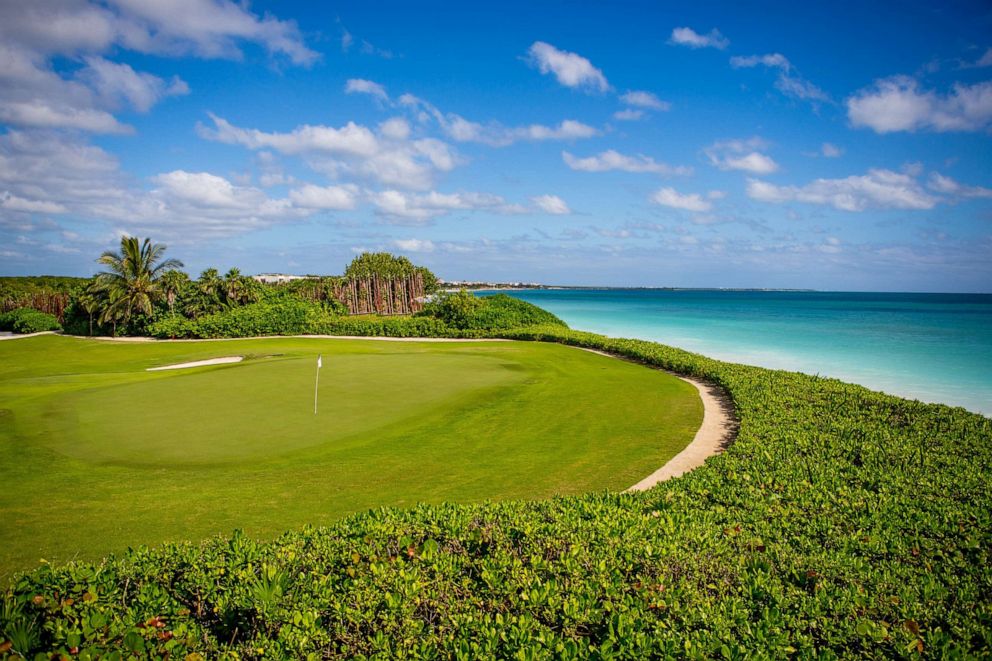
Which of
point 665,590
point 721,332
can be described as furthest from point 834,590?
point 721,332

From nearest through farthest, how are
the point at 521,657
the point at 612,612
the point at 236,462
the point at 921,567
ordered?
1. the point at 521,657
2. the point at 612,612
3. the point at 921,567
4. the point at 236,462

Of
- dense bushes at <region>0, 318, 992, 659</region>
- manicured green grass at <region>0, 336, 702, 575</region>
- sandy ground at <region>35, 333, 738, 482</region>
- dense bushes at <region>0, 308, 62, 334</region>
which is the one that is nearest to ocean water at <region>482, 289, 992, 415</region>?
sandy ground at <region>35, 333, 738, 482</region>

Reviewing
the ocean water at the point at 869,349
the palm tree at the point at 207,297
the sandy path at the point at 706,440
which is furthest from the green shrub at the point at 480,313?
the sandy path at the point at 706,440

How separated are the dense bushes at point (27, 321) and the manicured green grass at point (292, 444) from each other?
26.7 meters

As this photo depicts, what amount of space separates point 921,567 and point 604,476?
483 centimetres

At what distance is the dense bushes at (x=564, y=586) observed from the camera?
3650 millimetres

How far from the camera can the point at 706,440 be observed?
11477 millimetres

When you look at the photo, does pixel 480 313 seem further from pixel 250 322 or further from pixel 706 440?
pixel 706 440

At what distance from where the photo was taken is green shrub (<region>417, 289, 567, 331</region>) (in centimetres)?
3619

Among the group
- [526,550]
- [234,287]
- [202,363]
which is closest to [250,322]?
[234,287]

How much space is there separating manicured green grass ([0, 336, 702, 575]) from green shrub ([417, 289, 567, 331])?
56.8 feet

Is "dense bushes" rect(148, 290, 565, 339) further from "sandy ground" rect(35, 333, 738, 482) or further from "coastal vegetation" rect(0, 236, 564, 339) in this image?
"sandy ground" rect(35, 333, 738, 482)

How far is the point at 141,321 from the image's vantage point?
36.4 meters

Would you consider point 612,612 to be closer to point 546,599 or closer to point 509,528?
point 546,599
